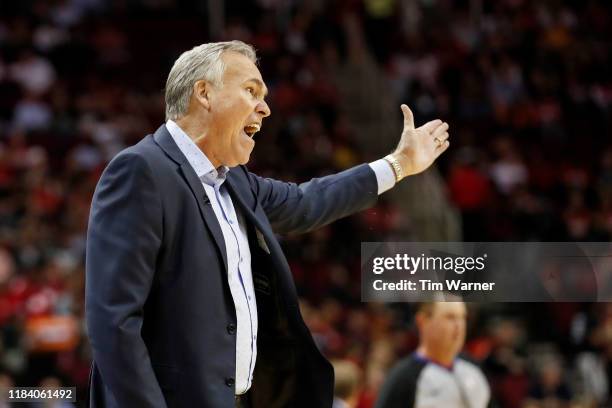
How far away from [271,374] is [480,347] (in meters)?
1.78

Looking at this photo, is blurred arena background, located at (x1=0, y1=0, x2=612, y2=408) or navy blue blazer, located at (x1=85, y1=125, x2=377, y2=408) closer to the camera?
navy blue blazer, located at (x1=85, y1=125, x2=377, y2=408)

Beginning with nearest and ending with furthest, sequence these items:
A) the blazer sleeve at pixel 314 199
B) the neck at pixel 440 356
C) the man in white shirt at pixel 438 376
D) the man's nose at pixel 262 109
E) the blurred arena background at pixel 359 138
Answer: the man's nose at pixel 262 109 < the blazer sleeve at pixel 314 199 < the man in white shirt at pixel 438 376 < the neck at pixel 440 356 < the blurred arena background at pixel 359 138

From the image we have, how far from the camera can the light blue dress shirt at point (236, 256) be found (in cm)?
304

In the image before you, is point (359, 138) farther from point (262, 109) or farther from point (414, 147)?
point (262, 109)

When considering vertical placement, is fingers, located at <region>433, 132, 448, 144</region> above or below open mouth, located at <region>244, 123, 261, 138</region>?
above

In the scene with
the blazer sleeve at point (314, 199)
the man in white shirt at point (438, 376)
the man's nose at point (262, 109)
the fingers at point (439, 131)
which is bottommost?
the man in white shirt at point (438, 376)

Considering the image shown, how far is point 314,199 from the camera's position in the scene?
3514 millimetres

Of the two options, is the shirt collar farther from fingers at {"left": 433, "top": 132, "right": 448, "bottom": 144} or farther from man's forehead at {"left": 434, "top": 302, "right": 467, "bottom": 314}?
man's forehead at {"left": 434, "top": 302, "right": 467, "bottom": 314}

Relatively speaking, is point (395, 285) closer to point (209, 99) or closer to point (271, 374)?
point (271, 374)

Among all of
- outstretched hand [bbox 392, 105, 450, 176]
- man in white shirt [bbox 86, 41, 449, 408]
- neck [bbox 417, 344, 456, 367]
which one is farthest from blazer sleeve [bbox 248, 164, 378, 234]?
neck [bbox 417, 344, 456, 367]

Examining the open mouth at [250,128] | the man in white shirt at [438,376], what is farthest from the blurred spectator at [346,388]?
the open mouth at [250,128]

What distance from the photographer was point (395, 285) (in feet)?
12.8

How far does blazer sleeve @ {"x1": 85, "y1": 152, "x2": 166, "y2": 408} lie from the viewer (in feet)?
8.87

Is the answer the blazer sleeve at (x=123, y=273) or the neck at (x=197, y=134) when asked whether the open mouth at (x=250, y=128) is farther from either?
the blazer sleeve at (x=123, y=273)
